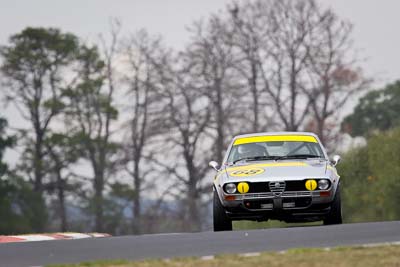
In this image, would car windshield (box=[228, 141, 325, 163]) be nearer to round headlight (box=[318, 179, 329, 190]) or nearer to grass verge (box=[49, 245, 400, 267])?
round headlight (box=[318, 179, 329, 190])

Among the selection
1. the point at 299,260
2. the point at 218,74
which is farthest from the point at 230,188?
the point at 218,74

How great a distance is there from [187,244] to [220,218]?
351 centimetres

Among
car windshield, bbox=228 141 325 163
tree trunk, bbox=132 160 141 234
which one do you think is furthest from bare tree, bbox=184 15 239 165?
car windshield, bbox=228 141 325 163

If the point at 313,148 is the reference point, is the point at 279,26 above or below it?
above

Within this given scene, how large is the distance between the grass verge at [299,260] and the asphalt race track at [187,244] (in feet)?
2.43

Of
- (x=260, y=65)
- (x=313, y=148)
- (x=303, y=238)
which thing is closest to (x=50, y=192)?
(x=260, y=65)

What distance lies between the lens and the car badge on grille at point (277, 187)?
1686 cm

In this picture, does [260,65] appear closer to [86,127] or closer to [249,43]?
[249,43]

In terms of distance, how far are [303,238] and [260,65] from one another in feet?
148

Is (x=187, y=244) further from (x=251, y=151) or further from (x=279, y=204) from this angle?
(x=251, y=151)

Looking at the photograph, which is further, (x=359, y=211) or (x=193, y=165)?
(x=193, y=165)

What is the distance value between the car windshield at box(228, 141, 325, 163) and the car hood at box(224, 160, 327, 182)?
0.59 m

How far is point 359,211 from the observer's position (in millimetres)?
40562

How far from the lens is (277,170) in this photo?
17203 mm
